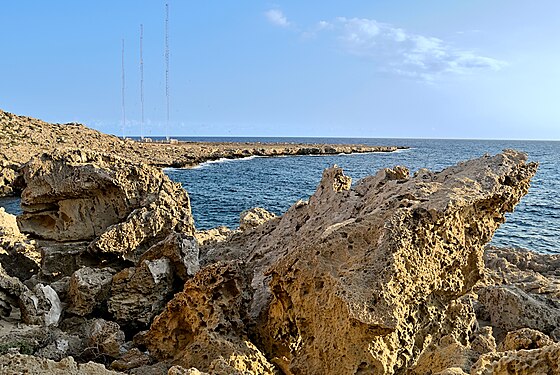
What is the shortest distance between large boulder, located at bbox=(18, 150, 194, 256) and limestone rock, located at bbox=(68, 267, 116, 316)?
160cm

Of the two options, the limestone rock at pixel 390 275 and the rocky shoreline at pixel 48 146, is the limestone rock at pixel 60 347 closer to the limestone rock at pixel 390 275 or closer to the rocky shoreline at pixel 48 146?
the limestone rock at pixel 390 275

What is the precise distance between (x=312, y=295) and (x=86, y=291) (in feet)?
13.9

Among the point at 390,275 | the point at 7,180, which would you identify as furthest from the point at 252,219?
the point at 7,180

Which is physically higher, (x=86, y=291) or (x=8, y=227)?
(x=8, y=227)

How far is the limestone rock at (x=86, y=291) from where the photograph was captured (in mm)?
7672

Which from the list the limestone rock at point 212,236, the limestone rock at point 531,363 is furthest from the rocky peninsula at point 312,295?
the limestone rock at point 212,236

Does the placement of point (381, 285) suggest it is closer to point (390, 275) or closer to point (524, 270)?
point (390, 275)

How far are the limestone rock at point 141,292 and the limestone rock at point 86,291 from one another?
181 millimetres

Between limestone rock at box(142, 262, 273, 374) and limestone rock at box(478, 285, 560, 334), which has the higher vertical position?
limestone rock at box(142, 262, 273, 374)

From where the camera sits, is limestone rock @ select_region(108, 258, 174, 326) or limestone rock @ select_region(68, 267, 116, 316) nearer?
limestone rock @ select_region(108, 258, 174, 326)

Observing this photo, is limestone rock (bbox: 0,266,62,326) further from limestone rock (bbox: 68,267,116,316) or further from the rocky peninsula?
limestone rock (bbox: 68,267,116,316)

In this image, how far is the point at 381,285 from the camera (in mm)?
4660

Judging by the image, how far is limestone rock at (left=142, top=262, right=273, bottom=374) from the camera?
5262 millimetres

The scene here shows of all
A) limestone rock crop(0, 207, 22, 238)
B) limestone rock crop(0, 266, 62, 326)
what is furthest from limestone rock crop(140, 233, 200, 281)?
limestone rock crop(0, 207, 22, 238)
